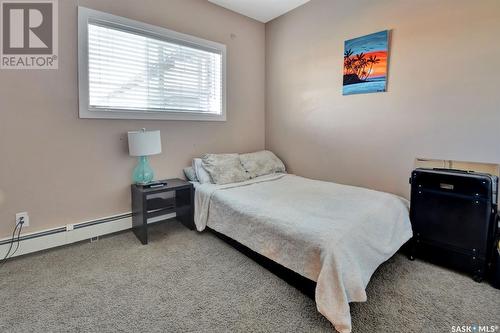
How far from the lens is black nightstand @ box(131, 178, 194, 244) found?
256cm

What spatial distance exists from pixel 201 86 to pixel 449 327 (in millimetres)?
3265

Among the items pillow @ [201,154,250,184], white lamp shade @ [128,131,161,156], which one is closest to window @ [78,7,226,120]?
white lamp shade @ [128,131,161,156]

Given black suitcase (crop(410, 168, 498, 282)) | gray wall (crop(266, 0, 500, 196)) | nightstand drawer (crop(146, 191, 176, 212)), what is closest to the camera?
black suitcase (crop(410, 168, 498, 282))

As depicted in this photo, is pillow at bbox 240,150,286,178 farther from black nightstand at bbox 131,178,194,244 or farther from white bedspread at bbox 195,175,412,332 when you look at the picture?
black nightstand at bbox 131,178,194,244

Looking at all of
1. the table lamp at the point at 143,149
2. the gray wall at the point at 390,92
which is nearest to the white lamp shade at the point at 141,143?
the table lamp at the point at 143,149

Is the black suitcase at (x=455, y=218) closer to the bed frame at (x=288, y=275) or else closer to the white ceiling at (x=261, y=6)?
the bed frame at (x=288, y=275)

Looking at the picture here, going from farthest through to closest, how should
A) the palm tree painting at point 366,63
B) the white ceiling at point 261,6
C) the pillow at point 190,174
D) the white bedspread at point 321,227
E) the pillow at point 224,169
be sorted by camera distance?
the white ceiling at point 261,6 < the pillow at point 190,174 < the pillow at point 224,169 < the palm tree painting at point 366,63 < the white bedspread at point 321,227

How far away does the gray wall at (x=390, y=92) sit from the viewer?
212 cm

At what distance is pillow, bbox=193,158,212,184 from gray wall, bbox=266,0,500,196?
1338mm

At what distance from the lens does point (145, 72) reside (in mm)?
2857

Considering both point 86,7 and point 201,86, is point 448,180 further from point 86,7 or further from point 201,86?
point 86,7

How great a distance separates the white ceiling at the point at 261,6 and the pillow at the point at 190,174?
218 cm

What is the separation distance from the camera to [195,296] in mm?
1767

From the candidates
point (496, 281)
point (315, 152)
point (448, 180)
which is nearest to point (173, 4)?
point (315, 152)
